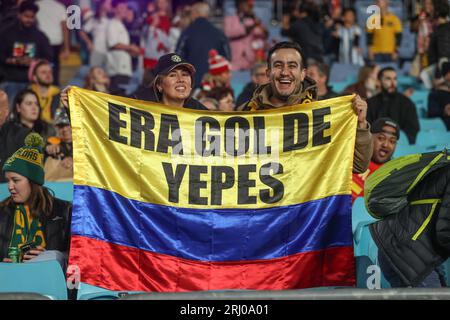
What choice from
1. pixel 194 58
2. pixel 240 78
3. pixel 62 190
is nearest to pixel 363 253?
pixel 62 190

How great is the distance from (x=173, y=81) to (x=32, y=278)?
5.68 ft

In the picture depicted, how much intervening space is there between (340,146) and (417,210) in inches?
27.8

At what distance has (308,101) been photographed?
739 cm

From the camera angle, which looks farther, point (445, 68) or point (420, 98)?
point (420, 98)

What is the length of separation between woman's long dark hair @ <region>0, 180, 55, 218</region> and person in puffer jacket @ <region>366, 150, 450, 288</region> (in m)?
2.13

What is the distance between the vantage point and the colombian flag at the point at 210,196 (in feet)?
22.6

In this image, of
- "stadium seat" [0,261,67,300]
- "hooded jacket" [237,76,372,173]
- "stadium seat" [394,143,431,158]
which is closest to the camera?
"stadium seat" [0,261,67,300]

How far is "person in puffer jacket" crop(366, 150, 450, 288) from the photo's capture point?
21.7 feet

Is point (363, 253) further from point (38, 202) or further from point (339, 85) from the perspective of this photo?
point (339, 85)

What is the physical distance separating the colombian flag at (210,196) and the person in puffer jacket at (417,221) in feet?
0.98

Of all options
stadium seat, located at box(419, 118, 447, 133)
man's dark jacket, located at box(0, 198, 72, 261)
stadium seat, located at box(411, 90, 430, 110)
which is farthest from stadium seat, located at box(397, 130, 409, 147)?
man's dark jacket, located at box(0, 198, 72, 261)

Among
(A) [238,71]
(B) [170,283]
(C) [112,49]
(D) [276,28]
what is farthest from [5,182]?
(D) [276,28]

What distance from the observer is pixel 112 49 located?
14.9m

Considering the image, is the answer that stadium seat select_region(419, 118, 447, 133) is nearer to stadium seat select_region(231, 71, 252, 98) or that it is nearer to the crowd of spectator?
the crowd of spectator
